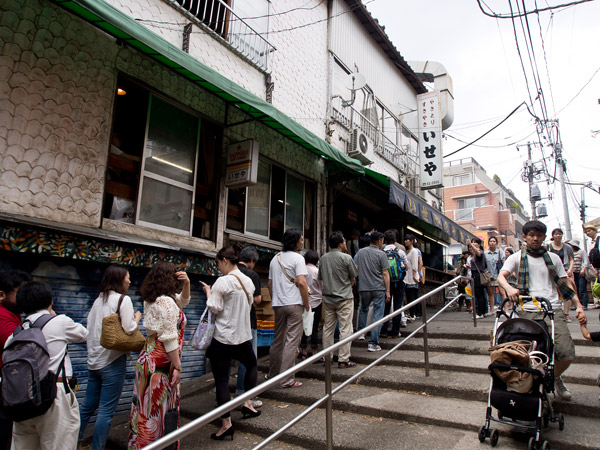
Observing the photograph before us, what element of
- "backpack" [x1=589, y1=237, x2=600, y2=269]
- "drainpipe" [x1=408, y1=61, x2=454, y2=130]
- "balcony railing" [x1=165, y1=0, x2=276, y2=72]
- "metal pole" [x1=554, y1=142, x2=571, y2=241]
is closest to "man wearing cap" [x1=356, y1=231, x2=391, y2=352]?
"backpack" [x1=589, y1=237, x2=600, y2=269]

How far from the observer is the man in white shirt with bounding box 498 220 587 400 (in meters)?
3.57

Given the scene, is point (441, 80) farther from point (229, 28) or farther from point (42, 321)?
point (42, 321)

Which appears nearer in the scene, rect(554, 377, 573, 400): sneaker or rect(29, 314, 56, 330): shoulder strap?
rect(29, 314, 56, 330): shoulder strap

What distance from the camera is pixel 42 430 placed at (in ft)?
9.23

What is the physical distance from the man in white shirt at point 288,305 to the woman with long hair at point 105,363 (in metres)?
1.67

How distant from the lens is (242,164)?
6574 mm

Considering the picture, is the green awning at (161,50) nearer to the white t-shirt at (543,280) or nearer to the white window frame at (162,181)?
the white window frame at (162,181)

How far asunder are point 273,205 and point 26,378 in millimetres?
5980

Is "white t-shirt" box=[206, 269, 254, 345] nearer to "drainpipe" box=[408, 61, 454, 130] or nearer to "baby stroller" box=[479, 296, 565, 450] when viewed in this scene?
"baby stroller" box=[479, 296, 565, 450]

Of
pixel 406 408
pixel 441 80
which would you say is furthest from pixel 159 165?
pixel 441 80

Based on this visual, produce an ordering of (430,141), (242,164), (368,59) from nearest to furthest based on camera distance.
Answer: (242,164) → (430,141) → (368,59)

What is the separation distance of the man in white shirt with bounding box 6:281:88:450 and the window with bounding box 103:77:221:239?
2.25 metres

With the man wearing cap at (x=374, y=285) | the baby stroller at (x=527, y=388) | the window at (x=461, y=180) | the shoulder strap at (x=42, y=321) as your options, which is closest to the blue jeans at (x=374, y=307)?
the man wearing cap at (x=374, y=285)

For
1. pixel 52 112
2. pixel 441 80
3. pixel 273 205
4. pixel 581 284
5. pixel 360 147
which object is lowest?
pixel 581 284
